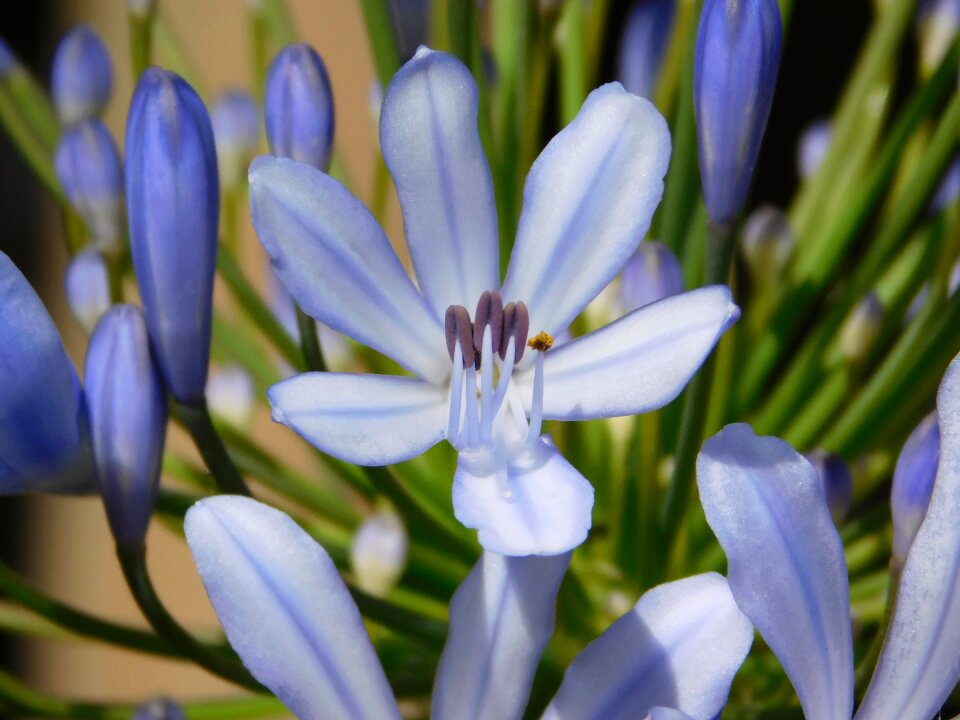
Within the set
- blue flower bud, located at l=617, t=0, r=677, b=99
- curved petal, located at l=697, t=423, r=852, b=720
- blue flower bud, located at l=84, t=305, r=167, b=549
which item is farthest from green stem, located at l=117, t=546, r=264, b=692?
blue flower bud, located at l=617, t=0, r=677, b=99

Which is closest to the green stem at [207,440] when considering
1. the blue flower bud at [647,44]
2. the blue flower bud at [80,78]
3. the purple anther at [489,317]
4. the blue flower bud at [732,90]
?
the purple anther at [489,317]

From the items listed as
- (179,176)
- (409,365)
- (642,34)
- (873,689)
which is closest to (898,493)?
(873,689)

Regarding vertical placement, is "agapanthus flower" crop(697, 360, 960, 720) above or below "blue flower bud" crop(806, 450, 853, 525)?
above

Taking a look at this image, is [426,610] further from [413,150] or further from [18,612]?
[413,150]

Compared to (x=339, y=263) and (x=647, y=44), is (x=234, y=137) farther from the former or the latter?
(x=339, y=263)

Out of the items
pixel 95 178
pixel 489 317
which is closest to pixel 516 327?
pixel 489 317

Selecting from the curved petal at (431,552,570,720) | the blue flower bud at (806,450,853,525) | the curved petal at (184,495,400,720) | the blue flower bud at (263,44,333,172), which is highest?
the blue flower bud at (263,44,333,172)

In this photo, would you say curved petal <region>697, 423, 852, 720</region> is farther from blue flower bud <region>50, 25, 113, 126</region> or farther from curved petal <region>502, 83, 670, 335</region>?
blue flower bud <region>50, 25, 113, 126</region>
